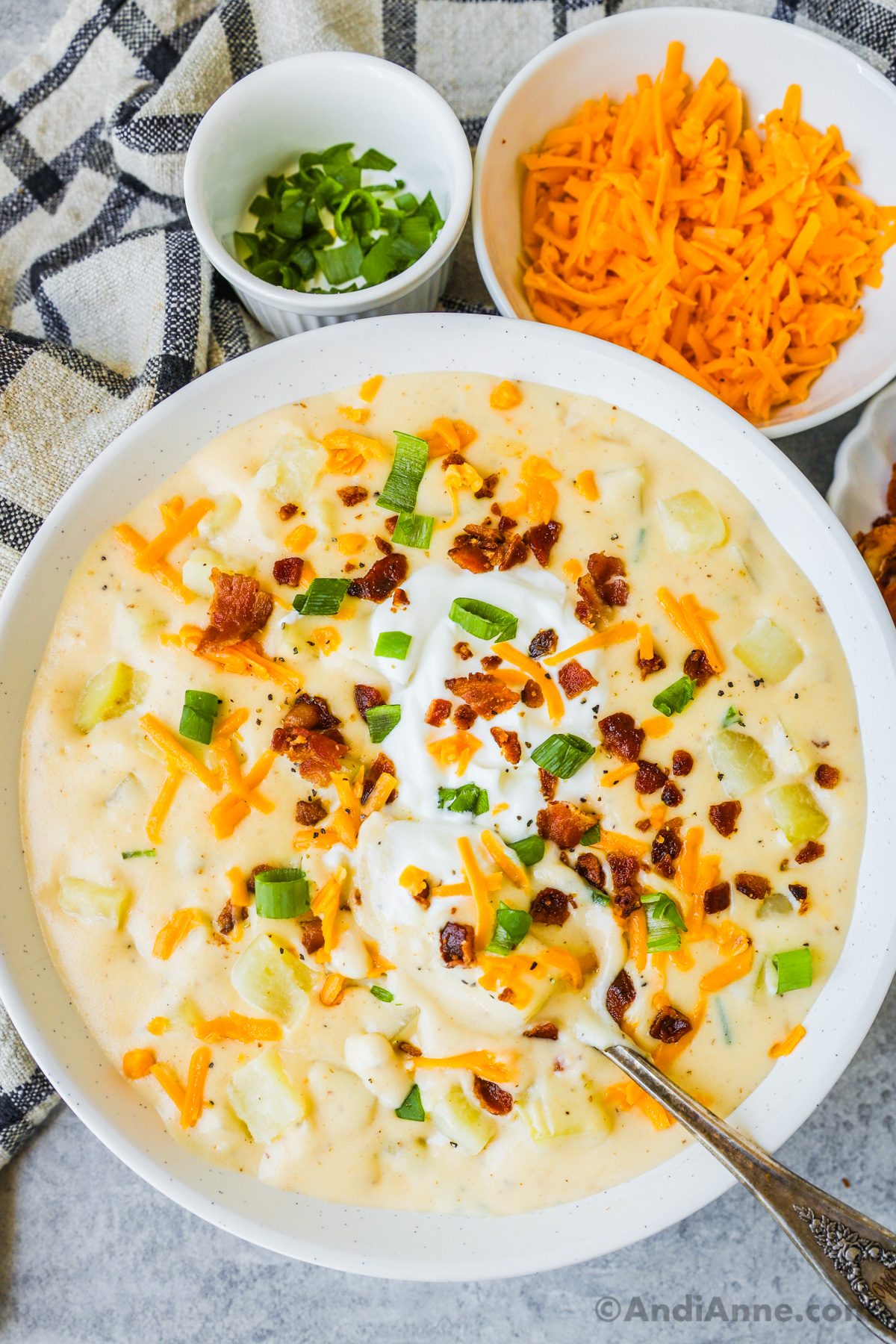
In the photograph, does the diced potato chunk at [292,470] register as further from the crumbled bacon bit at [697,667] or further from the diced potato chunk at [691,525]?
the crumbled bacon bit at [697,667]

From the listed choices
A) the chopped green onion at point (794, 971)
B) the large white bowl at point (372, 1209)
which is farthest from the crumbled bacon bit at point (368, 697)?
the chopped green onion at point (794, 971)

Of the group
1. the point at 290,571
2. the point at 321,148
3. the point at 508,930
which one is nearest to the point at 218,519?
the point at 290,571

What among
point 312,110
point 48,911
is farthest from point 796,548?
point 48,911

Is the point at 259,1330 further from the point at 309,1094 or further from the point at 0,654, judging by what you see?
the point at 0,654

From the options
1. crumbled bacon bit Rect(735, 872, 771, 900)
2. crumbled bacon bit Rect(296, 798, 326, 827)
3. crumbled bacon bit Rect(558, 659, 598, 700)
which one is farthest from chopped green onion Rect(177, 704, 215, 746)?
crumbled bacon bit Rect(735, 872, 771, 900)

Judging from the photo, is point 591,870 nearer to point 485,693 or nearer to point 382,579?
point 485,693

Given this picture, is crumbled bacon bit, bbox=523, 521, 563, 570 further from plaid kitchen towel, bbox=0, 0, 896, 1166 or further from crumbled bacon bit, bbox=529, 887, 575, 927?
plaid kitchen towel, bbox=0, 0, 896, 1166
